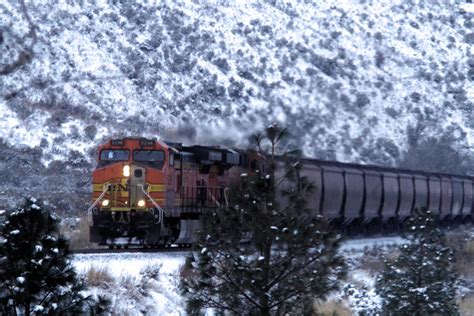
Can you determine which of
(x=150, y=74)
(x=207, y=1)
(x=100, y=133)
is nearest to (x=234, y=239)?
(x=100, y=133)

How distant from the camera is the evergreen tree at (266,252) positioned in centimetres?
1189

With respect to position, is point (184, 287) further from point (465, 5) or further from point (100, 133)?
point (465, 5)

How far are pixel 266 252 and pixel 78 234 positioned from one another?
15.9m

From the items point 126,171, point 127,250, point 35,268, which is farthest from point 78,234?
point 35,268

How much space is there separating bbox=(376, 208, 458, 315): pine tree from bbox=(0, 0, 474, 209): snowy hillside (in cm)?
1750

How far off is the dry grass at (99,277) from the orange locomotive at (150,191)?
6930 mm

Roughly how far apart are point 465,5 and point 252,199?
69822 mm

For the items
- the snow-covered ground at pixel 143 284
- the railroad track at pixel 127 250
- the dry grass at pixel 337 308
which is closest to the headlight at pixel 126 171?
the railroad track at pixel 127 250

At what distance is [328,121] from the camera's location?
56.0 meters

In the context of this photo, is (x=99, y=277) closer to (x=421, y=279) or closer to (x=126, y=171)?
(x=421, y=279)

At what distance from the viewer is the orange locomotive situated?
76.2 feet

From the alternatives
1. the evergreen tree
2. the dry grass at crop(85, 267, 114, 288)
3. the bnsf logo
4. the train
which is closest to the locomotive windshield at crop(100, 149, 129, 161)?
the train

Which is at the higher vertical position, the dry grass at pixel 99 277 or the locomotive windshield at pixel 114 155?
the locomotive windshield at pixel 114 155

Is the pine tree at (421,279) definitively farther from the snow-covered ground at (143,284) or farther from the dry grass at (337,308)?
the dry grass at (337,308)
